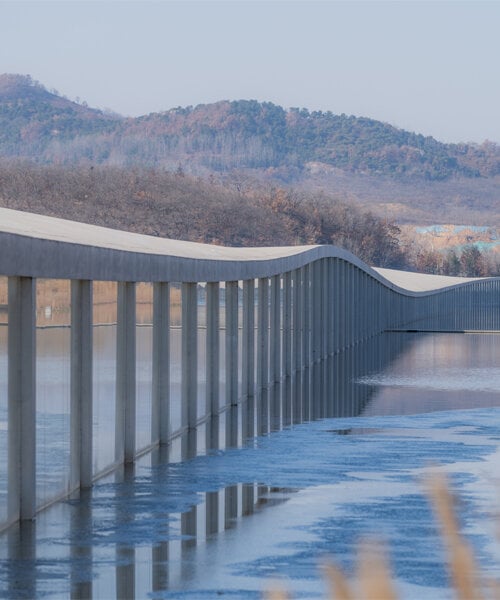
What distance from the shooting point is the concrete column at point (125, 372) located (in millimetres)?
11127

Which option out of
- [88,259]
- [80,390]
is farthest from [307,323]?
[88,259]

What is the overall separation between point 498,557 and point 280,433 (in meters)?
6.85

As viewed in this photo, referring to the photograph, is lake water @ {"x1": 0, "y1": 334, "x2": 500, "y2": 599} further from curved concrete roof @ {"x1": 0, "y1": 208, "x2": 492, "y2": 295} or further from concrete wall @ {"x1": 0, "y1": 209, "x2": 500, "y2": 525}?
curved concrete roof @ {"x1": 0, "y1": 208, "x2": 492, "y2": 295}

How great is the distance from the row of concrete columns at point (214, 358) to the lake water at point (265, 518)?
40cm

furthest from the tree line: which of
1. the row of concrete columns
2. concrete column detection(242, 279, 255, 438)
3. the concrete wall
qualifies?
concrete column detection(242, 279, 255, 438)

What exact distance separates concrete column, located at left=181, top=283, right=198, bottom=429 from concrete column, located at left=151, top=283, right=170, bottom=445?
118 centimetres

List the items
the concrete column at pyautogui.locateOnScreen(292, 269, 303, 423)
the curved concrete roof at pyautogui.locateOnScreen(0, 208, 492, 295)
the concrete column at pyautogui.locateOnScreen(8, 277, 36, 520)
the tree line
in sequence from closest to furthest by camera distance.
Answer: the curved concrete roof at pyautogui.locateOnScreen(0, 208, 492, 295) < the concrete column at pyautogui.locateOnScreen(8, 277, 36, 520) < the concrete column at pyautogui.locateOnScreen(292, 269, 303, 423) < the tree line

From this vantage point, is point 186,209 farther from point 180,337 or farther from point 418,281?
point 180,337

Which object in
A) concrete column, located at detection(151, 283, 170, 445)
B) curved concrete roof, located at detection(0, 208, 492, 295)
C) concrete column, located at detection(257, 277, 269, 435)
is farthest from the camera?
concrete column, located at detection(257, 277, 269, 435)

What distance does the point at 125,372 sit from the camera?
444 inches

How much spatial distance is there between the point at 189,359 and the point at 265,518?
18.5 ft

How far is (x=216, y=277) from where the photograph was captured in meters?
15.7

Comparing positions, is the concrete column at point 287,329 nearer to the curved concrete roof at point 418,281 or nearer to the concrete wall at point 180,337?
the concrete wall at point 180,337

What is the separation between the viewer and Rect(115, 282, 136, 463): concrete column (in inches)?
438
